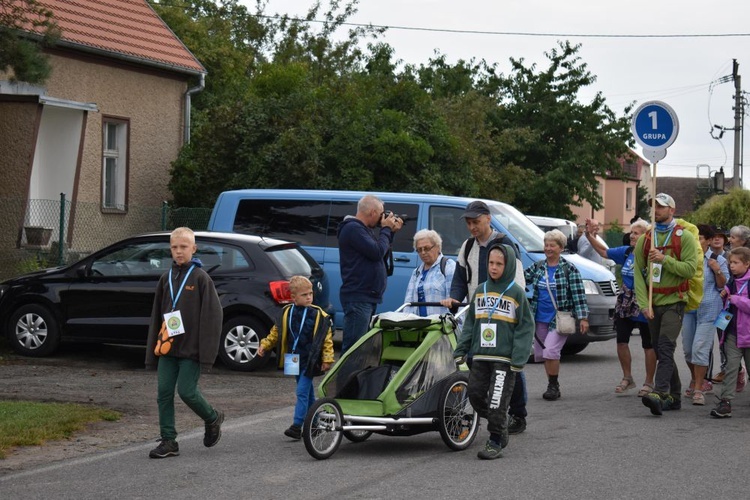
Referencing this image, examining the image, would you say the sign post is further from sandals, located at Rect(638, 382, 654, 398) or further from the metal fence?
the metal fence

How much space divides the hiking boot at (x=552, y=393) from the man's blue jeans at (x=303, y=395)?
10.1 ft

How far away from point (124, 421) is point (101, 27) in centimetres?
1574

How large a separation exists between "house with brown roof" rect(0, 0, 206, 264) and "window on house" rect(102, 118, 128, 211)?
21 mm

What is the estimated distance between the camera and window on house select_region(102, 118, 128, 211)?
2498 cm

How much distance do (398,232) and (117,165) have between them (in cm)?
1100

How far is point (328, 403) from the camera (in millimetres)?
8469

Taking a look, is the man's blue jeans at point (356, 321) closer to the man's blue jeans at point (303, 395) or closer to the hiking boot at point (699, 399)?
the man's blue jeans at point (303, 395)

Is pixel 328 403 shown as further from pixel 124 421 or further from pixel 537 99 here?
pixel 537 99

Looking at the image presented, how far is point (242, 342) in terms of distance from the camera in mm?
13891

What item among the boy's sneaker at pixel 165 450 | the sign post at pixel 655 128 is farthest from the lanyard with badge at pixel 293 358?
the sign post at pixel 655 128

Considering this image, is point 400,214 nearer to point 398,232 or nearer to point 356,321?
point 398,232

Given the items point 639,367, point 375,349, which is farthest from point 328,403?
point 639,367

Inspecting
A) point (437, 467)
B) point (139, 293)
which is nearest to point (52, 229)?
point (139, 293)

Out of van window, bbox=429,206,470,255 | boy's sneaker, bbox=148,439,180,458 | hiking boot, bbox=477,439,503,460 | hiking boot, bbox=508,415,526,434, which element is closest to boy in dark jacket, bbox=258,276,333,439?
boy's sneaker, bbox=148,439,180,458
